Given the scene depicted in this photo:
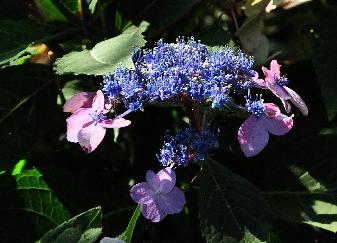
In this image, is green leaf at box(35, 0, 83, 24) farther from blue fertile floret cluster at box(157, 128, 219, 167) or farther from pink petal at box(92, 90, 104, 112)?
blue fertile floret cluster at box(157, 128, 219, 167)

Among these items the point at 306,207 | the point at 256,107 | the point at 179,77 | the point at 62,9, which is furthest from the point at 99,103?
the point at 306,207

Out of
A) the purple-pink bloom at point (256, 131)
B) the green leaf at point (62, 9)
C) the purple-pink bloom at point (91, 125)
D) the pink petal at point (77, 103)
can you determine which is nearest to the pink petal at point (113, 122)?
the purple-pink bloom at point (91, 125)

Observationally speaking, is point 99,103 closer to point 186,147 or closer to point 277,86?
point 186,147

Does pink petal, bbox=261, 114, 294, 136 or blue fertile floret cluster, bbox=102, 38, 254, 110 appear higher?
blue fertile floret cluster, bbox=102, 38, 254, 110

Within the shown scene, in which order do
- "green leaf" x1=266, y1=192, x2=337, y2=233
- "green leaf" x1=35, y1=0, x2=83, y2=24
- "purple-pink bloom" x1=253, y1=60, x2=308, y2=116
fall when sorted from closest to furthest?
"purple-pink bloom" x1=253, y1=60, x2=308, y2=116 < "green leaf" x1=266, y1=192, x2=337, y2=233 < "green leaf" x1=35, y1=0, x2=83, y2=24

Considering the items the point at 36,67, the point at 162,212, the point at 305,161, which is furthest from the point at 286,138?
the point at 36,67

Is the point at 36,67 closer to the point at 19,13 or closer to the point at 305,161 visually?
the point at 19,13

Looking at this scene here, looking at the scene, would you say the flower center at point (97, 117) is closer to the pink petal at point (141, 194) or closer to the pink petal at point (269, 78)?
the pink petal at point (141, 194)

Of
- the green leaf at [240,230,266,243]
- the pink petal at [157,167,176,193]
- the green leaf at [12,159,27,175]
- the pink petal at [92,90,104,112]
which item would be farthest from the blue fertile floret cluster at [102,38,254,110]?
the green leaf at [12,159,27,175]
